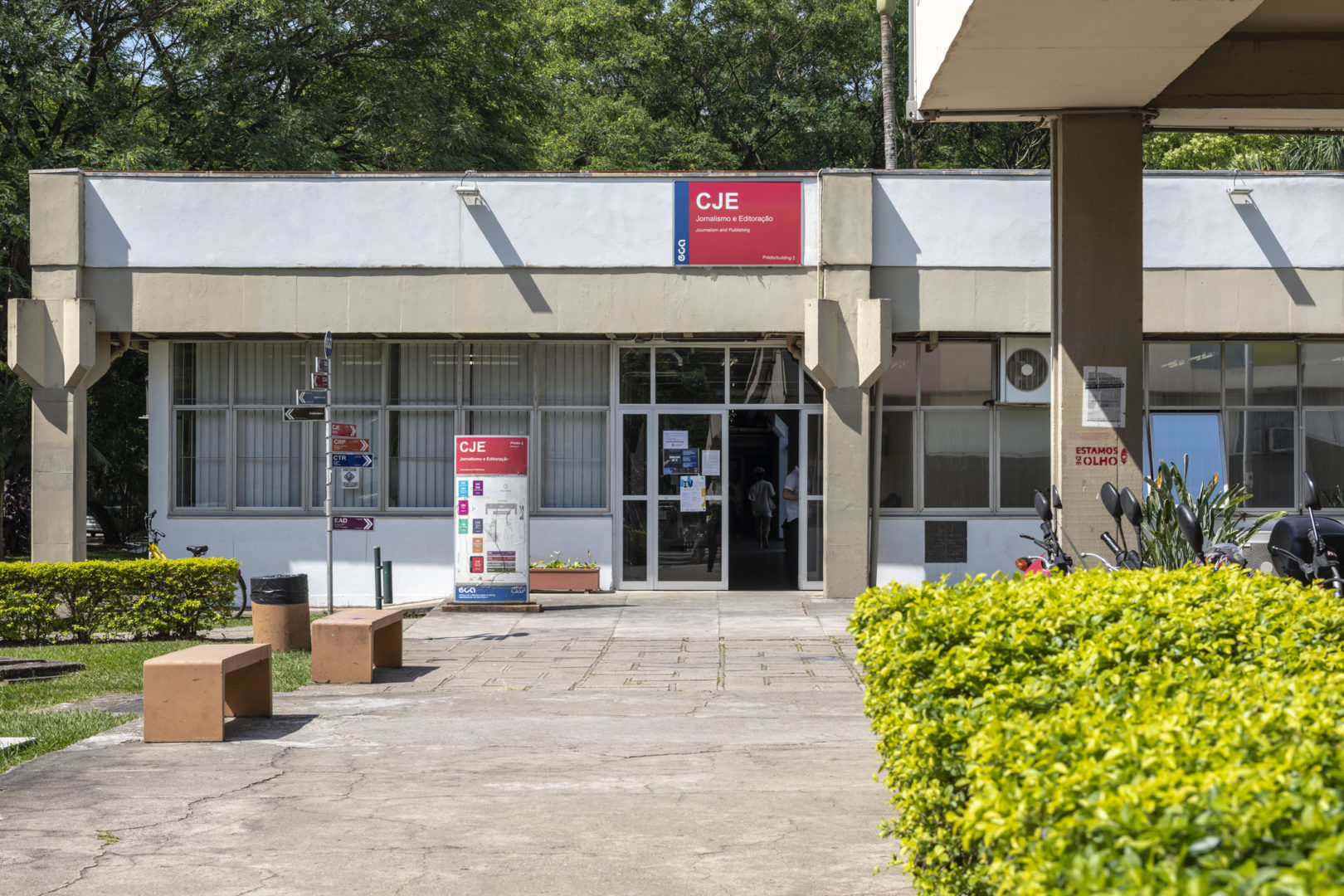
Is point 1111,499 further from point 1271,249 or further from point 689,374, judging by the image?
point 1271,249

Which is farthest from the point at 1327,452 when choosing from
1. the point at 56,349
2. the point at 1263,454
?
the point at 56,349

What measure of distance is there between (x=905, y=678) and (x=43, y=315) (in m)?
16.4

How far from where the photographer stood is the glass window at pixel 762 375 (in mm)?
18781

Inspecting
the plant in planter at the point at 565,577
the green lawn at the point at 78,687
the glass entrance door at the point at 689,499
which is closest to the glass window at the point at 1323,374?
the glass entrance door at the point at 689,499

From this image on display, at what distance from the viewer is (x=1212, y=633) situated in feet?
15.5

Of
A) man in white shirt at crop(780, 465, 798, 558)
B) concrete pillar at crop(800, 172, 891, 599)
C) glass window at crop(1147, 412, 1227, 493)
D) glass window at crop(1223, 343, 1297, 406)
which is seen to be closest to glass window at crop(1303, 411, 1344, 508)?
glass window at crop(1223, 343, 1297, 406)

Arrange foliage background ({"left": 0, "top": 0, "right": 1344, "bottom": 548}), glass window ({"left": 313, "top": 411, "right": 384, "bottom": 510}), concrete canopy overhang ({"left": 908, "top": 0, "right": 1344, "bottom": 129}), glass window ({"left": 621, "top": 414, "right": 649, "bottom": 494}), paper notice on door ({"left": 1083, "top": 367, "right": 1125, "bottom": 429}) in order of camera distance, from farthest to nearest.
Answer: foliage background ({"left": 0, "top": 0, "right": 1344, "bottom": 548})
glass window ({"left": 313, "top": 411, "right": 384, "bottom": 510})
glass window ({"left": 621, "top": 414, "right": 649, "bottom": 494})
paper notice on door ({"left": 1083, "top": 367, "right": 1125, "bottom": 429})
concrete canopy overhang ({"left": 908, "top": 0, "right": 1344, "bottom": 129})

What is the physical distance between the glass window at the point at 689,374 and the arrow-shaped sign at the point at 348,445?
496cm

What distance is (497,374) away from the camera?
750 inches

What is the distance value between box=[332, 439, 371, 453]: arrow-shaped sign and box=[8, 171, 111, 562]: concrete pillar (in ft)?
17.1

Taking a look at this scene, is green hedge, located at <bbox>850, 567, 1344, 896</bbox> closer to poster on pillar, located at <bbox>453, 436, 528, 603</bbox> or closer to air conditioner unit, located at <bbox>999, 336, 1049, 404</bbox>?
poster on pillar, located at <bbox>453, 436, 528, 603</bbox>

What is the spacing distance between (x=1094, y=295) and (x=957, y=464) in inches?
312

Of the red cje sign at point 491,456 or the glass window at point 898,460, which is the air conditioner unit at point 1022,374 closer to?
the glass window at point 898,460

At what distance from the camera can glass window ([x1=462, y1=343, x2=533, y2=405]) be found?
19.0 meters
